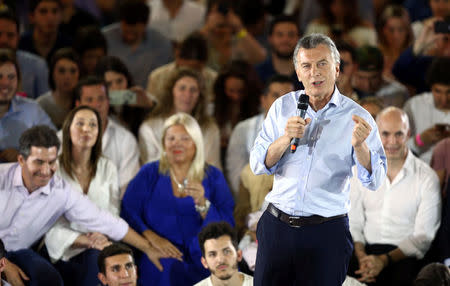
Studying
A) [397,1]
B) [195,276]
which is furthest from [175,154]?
[397,1]

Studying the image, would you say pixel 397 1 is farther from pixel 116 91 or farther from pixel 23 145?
pixel 23 145

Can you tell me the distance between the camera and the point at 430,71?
194 inches

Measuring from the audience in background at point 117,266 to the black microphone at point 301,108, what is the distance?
1626 millimetres

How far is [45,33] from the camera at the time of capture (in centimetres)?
558

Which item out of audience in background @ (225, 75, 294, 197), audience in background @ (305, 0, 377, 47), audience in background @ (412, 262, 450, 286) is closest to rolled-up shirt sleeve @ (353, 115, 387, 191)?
audience in background @ (412, 262, 450, 286)

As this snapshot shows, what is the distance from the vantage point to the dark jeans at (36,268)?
12.4 feet

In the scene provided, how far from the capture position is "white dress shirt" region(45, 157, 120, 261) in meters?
4.03

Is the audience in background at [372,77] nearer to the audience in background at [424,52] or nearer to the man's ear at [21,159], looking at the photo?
the audience in background at [424,52]

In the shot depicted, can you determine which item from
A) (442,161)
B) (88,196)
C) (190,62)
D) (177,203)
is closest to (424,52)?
(442,161)

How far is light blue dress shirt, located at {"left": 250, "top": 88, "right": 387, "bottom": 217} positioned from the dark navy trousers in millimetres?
61

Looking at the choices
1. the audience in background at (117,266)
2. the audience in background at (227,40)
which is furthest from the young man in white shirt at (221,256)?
the audience in background at (227,40)

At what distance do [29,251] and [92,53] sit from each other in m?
1.91

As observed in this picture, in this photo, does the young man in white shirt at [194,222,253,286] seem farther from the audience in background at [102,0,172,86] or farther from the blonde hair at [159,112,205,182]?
the audience in background at [102,0,172,86]

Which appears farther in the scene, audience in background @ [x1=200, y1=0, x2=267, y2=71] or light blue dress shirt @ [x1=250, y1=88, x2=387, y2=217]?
audience in background @ [x1=200, y1=0, x2=267, y2=71]
